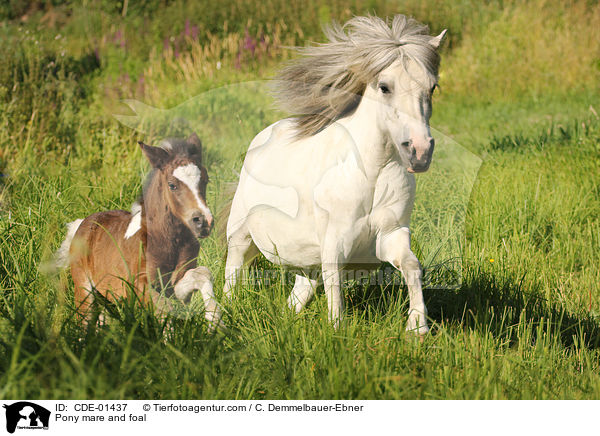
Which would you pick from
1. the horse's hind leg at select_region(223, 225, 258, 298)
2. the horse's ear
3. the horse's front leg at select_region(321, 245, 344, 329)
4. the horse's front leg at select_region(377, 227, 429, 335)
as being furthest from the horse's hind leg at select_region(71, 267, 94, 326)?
the horse's ear

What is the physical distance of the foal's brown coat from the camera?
2.19m

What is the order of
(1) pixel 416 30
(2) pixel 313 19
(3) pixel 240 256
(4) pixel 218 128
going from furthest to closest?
(2) pixel 313 19
(3) pixel 240 256
(4) pixel 218 128
(1) pixel 416 30

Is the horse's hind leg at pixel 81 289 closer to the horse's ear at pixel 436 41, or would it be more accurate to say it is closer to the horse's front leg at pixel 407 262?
the horse's front leg at pixel 407 262

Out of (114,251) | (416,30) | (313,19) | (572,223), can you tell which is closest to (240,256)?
(114,251)

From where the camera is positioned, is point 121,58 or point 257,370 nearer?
point 257,370

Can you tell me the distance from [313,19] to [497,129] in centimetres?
596

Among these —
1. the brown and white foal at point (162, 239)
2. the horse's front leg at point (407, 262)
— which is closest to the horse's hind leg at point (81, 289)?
the brown and white foal at point (162, 239)

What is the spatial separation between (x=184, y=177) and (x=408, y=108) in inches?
33.0

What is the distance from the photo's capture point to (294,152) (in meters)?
2.50

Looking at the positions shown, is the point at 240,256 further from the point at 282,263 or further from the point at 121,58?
the point at 121,58

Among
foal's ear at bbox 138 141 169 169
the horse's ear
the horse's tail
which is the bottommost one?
the horse's tail

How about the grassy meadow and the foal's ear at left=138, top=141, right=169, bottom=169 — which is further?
the grassy meadow

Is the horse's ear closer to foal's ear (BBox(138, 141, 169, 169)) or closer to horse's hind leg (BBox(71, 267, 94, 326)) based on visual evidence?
foal's ear (BBox(138, 141, 169, 169))

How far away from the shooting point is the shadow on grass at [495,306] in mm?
3314
